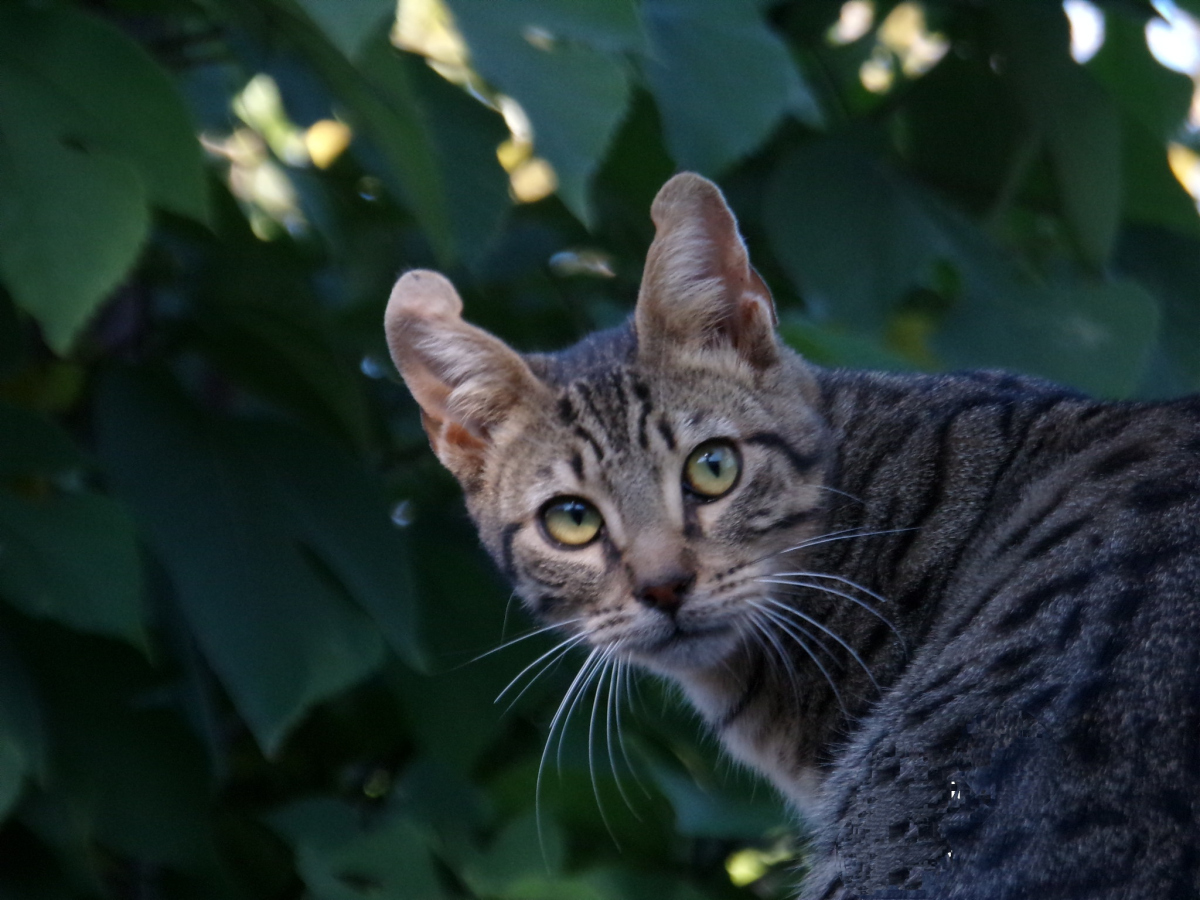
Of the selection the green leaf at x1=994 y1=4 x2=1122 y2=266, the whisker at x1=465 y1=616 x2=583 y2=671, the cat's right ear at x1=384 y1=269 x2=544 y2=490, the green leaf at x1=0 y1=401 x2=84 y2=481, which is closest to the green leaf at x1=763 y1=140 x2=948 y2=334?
the green leaf at x1=994 y1=4 x2=1122 y2=266

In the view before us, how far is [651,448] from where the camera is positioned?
106 inches

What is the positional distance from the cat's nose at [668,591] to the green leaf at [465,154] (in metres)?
0.68

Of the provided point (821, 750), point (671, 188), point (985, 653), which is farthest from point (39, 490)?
point (985, 653)

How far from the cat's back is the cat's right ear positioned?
913 millimetres

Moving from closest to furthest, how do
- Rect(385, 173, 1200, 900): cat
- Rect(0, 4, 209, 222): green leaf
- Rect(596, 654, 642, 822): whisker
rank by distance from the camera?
1. Rect(385, 173, 1200, 900): cat
2. Rect(0, 4, 209, 222): green leaf
3. Rect(596, 654, 642, 822): whisker

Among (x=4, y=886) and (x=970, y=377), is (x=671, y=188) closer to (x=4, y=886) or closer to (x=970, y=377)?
(x=970, y=377)

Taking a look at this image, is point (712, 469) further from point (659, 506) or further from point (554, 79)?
point (554, 79)

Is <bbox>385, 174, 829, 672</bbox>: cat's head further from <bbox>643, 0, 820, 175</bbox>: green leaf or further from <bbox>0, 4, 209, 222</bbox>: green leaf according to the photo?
<bbox>0, 4, 209, 222</bbox>: green leaf

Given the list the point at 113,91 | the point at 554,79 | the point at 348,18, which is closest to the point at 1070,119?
the point at 554,79

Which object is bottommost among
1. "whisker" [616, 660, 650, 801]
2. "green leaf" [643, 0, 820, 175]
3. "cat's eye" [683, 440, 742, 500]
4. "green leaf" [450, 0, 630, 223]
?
"whisker" [616, 660, 650, 801]

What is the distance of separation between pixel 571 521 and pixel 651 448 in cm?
22

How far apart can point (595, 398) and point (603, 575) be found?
0.39 metres

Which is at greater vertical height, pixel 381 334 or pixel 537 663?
pixel 381 334

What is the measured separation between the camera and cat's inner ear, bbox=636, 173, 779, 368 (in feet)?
7.91
